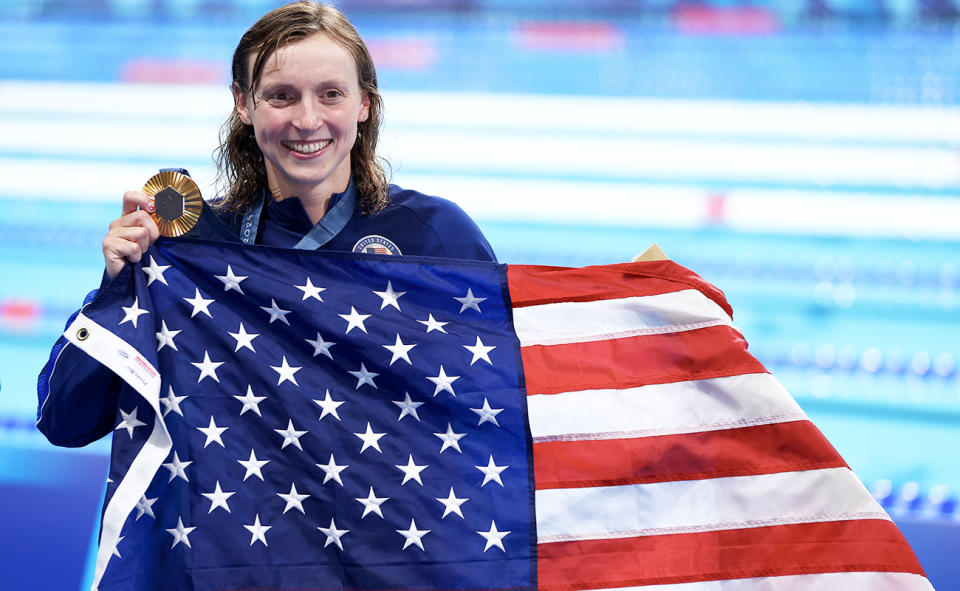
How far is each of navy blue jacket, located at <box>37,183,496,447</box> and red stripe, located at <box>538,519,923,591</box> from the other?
0.58 m

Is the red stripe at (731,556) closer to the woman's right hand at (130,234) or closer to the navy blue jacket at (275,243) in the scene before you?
the navy blue jacket at (275,243)

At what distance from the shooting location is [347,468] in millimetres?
1456

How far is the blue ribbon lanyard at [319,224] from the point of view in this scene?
5.28ft

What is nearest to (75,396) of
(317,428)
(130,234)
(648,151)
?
(130,234)

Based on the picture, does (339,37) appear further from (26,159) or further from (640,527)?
(26,159)

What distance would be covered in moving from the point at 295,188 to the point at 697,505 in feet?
2.83

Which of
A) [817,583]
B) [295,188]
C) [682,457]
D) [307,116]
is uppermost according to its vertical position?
[307,116]

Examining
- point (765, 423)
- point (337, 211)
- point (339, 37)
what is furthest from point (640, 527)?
point (339, 37)

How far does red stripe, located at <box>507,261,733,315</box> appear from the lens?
5.31 ft

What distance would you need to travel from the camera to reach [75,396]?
141 centimetres

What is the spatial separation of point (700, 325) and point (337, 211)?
0.66 m

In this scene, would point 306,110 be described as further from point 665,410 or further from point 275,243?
point 665,410

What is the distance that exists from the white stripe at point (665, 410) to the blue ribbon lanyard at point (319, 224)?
46cm

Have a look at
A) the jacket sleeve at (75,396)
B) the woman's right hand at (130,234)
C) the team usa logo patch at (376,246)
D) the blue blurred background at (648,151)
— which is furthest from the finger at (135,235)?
the blue blurred background at (648,151)
